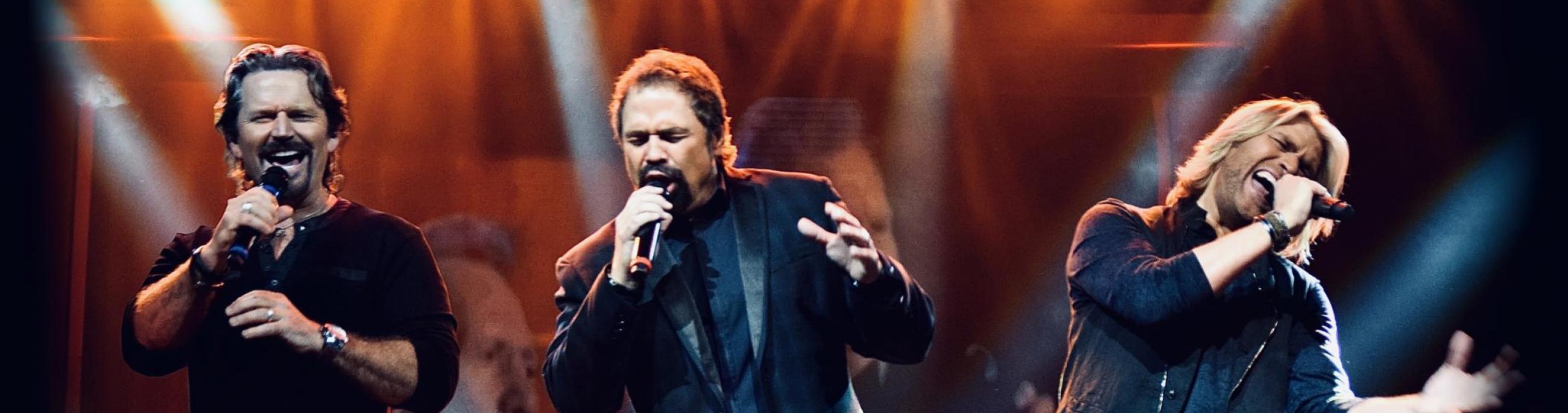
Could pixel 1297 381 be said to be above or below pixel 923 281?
above

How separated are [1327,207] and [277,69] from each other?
210 cm

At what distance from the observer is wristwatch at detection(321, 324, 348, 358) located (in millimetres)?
2100

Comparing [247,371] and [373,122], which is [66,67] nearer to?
[373,122]

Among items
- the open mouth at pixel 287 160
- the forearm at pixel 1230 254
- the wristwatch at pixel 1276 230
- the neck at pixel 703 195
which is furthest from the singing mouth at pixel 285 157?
the wristwatch at pixel 1276 230

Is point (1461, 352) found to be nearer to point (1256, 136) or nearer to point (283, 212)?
point (1256, 136)

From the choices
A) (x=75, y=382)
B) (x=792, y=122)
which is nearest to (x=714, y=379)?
(x=792, y=122)

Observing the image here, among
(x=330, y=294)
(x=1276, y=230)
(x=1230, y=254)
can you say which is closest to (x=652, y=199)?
(x=330, y=294)

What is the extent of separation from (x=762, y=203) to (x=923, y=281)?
90.0 inches

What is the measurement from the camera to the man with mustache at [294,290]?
2104 mm

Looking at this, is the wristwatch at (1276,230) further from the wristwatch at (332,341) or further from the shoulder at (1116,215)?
the wristwatch at (332,341)

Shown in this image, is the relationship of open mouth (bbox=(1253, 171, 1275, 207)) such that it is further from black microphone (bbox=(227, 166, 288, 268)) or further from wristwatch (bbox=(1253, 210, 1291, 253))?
black microphone (bbox=(227, 166, 288, 268))

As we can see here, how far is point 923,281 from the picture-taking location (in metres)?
4.52

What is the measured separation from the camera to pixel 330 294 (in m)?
2.26

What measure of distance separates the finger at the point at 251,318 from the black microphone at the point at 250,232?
8 centimetres
